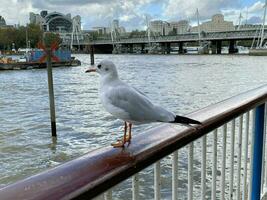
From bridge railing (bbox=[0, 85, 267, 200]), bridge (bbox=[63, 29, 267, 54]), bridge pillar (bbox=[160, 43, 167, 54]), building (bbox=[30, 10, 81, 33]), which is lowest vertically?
bridge pillar (bbox=[160, 43, 167, 54])

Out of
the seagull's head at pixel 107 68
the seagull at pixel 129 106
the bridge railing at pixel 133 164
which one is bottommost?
the bridge railing at pixel 133 164

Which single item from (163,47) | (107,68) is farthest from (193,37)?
(107,68)

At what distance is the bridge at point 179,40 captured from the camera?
72.6 m

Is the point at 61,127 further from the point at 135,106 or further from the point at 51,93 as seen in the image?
the point at 135,106

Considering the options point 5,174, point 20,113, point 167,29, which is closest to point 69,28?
point 167,29

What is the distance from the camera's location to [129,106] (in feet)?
3.98

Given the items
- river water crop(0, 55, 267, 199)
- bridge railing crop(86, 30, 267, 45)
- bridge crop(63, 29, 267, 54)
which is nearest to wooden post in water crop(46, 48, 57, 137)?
river water crop(0, 55, 267, 199)

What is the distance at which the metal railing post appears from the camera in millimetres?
2182

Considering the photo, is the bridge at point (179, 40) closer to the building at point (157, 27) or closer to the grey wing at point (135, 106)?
the building at point (157, 27)

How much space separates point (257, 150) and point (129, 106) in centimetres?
122

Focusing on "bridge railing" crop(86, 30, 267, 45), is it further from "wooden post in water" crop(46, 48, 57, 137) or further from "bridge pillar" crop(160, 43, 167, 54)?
"wooden post in water" crop(46, 48, 57, 137)

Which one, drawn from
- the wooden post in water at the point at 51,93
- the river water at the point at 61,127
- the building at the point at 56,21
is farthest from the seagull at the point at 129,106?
the building at the point at 56,21

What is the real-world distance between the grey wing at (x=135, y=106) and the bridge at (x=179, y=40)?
7246cm

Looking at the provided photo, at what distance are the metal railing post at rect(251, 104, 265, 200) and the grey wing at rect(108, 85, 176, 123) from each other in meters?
1.11
